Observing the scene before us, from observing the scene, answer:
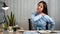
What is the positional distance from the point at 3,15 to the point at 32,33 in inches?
41.8

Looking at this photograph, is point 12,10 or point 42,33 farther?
point 12,10

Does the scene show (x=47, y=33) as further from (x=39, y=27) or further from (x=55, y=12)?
(x=55, y=12)

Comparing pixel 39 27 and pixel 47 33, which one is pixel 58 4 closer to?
pixel 39 27

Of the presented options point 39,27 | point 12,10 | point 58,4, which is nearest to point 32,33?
point 39,27

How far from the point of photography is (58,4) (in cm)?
281

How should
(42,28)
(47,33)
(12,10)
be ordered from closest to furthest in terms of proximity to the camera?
(47,33) → (42,28) → (12,10)

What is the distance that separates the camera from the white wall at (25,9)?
8.95 ft

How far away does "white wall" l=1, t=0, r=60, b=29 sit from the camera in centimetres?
273

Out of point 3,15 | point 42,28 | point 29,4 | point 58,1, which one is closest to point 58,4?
point 58,1

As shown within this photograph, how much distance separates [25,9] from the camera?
2814 mm

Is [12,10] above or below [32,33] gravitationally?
above

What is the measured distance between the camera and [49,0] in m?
2.78

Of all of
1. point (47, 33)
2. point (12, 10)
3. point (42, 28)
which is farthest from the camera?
point (12, 10)

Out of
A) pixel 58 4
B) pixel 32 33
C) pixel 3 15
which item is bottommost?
pixel 32 33
